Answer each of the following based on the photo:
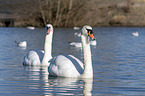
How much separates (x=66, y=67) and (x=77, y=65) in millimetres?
375

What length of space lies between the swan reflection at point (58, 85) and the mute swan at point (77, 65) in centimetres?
16

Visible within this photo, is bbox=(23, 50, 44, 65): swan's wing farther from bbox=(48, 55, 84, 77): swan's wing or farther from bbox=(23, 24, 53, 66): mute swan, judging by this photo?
bbox=(48, 55, 84, 77): swan's wing

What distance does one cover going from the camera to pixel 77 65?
11234 millimetres

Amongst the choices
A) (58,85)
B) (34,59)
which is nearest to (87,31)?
(58,85)

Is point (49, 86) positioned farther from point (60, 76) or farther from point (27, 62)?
point (27, 62)

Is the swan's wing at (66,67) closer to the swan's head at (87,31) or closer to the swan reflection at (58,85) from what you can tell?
the swan reflection at (58,85)

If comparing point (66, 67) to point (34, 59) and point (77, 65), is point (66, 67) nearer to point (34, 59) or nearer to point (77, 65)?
point (77, 65)

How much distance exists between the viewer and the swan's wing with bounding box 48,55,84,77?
10992 millimetres

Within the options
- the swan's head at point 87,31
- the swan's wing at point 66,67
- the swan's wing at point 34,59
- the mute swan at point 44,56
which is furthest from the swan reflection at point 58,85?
the swan's wing at point 34,59

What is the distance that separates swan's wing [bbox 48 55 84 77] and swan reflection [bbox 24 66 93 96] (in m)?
0.15

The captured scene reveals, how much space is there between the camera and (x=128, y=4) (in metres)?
80.8

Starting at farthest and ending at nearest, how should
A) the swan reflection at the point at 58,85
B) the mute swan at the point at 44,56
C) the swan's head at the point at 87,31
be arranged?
the mute swan at the point at 44,56, the swan's head at the point at 87,31, the swan reflection at the point at 58,85

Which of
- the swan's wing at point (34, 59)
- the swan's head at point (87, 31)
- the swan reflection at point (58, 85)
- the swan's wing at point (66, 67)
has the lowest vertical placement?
the swan reflection at point (58, 85)

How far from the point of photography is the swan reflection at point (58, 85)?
30.5 feet
